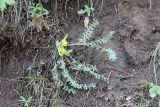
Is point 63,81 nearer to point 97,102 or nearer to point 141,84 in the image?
point 97,102

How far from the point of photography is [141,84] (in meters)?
2.86

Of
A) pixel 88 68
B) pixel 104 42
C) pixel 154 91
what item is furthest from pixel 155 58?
pixel 88 68

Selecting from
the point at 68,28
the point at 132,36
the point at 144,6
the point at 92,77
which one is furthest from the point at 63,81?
the point at 144,6

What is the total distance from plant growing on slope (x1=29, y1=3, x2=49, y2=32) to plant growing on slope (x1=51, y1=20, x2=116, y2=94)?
21cm

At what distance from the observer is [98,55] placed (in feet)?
9.86

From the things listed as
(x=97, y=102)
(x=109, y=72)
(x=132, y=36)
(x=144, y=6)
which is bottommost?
(x=97, y=102)

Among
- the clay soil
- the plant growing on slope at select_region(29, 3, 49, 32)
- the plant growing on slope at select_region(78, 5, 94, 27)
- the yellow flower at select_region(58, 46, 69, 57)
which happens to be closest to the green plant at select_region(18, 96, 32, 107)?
the clay soil

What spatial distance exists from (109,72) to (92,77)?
14 cm

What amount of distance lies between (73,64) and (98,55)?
0.22m

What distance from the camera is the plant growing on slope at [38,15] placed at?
2959 millimetres

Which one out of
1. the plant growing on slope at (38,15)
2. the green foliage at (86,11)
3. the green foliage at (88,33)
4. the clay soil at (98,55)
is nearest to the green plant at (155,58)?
the clay soil at (98,55)

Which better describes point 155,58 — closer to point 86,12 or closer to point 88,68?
point 88,68

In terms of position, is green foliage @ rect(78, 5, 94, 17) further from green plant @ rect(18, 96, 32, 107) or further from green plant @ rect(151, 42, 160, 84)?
green plant @ rect(18, 96, 32, 107)

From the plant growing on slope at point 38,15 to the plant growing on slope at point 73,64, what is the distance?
0.21m
